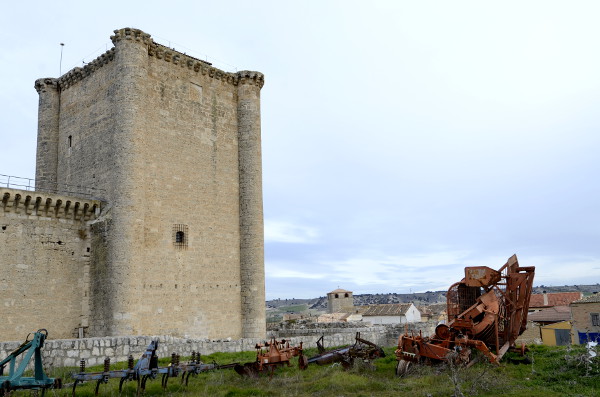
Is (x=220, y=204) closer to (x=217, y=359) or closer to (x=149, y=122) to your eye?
(x=149, y=122)

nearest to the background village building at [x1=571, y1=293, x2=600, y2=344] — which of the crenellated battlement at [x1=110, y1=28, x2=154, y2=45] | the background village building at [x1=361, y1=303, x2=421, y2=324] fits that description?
the background village building at [x1=361, y1=303, x2=421, y2=324]

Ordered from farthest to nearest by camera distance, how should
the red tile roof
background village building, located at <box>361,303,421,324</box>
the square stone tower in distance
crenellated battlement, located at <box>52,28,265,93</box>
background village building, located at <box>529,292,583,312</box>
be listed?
the red tile roof, background village building, located at <box>529,292,583,312</box>, background village building, located at <box>361,303,421,324</box>, crenellated battlement, located at <box>52,28,265,93</box>, the square stone tower in distance

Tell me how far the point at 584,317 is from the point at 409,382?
97.8 ft

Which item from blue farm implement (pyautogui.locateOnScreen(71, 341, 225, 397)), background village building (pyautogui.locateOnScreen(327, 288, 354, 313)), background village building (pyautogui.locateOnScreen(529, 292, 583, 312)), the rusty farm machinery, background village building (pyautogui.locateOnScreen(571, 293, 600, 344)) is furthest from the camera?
background village building (pyautogui.locateOnScreen(327, 288, 354, 313))

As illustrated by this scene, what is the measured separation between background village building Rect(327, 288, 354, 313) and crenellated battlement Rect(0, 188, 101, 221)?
51617 mm

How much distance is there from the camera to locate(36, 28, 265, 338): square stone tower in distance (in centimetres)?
2130

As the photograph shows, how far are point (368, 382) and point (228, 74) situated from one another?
1894 centimetres

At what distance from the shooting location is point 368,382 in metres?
11.8

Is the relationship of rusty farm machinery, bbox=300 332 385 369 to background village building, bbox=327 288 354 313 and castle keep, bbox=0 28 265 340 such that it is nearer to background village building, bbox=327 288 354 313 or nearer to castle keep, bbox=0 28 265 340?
castle keep, bbox=0 28 265 340

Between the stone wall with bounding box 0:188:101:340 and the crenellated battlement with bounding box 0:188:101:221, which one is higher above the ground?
the crenellated battlement with bounding box 0:188:101:221

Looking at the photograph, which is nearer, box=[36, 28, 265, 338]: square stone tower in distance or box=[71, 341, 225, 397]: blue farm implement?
box=[71, 341, 225, 397]: blue farm implement

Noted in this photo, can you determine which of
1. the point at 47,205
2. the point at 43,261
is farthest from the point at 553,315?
the point at 47,205

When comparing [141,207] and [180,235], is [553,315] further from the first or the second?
[141,207]

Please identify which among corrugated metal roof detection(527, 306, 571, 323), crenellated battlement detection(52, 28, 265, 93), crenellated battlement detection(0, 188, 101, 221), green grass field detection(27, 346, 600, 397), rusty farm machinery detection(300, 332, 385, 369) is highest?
crenellated battlement detection(52, 28, 265, 93)
